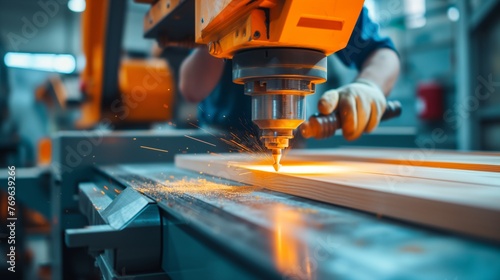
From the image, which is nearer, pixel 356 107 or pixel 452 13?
pixel 356 107

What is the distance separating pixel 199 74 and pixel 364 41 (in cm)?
72

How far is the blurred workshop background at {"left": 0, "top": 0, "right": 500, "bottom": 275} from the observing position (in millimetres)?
3197

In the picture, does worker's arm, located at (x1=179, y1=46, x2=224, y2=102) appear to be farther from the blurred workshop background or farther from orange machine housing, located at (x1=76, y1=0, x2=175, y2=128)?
orange machine housing, located at (x1=76, y1=0, x2=175, y2=128)

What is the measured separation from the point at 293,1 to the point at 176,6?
0.52 metres

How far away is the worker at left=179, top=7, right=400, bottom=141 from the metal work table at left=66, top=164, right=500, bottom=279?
0.52 m

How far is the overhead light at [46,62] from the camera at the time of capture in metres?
→ 6.44

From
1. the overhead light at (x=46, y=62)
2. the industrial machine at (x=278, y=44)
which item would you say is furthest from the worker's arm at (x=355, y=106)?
the overhead light at (x=46, y=62)

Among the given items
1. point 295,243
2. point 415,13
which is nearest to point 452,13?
point 415,13

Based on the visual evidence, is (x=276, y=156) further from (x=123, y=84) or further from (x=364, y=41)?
(x=123, y=84)

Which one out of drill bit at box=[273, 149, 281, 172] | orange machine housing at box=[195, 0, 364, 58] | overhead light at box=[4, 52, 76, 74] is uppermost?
overhead light at box=[4, 52, 76, 74]

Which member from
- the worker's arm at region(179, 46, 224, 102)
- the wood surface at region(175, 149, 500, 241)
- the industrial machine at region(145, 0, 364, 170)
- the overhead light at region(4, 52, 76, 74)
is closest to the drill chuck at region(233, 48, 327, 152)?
the industrial machine at region(145, 0, 364, 170)

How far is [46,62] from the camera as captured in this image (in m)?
6.63

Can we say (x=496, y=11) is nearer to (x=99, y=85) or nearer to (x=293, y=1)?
(x=99, y=85)

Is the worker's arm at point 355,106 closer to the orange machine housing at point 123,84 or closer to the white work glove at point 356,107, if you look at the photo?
the white work glove at point 356,107
